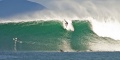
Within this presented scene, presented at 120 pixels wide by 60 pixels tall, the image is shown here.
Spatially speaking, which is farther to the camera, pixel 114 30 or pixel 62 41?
pixel 114 30

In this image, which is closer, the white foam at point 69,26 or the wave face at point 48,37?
the wave face at point 48,37

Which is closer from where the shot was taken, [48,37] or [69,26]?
[48,37]

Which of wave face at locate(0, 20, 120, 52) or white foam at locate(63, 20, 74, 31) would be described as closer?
wave face at locate(0, 20, 120, 52)

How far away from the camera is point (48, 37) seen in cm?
8319

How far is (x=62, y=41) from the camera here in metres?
83.0

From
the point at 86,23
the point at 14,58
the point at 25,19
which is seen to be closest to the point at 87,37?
the point at 86,23

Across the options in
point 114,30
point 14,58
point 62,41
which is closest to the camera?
point 14,58

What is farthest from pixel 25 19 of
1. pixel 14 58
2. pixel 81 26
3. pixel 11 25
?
pixel 14 58

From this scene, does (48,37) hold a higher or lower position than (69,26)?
lower

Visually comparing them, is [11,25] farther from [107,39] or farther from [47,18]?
[107,39]

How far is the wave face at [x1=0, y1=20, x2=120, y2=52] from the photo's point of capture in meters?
83.5

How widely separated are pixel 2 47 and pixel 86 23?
449 inches

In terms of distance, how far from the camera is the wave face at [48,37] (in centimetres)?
8350

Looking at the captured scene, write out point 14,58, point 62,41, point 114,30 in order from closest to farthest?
point 14,58, point 62,41, point 114,30
